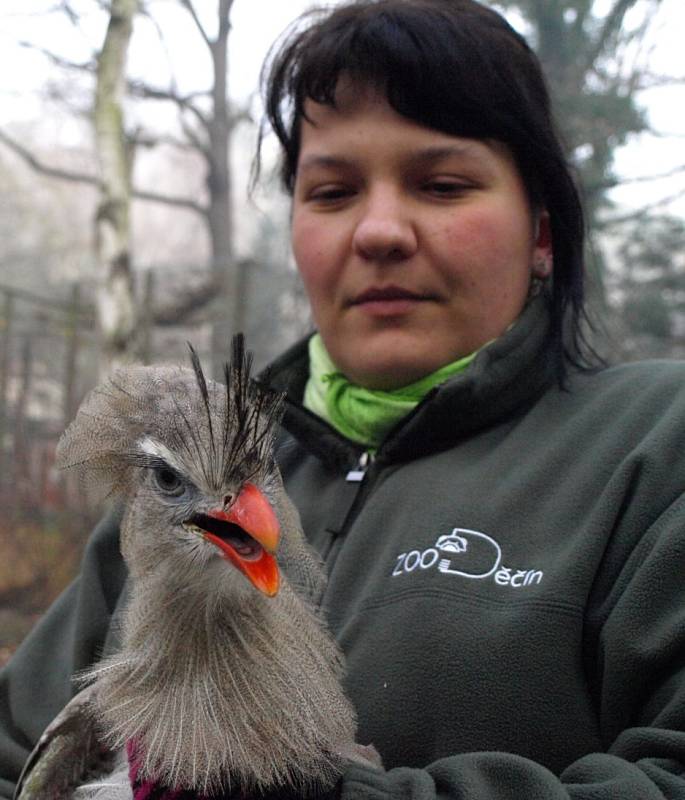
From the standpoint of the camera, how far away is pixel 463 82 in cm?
208

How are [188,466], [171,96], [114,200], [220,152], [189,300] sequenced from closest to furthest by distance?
[188,466], [114,200], [189,300], [171,96], [220,152]

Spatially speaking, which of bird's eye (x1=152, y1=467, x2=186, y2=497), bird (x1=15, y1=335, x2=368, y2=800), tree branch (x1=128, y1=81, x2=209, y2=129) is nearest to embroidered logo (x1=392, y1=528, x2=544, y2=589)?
bird (x1=15, y1=335, x2=368, y2=800)

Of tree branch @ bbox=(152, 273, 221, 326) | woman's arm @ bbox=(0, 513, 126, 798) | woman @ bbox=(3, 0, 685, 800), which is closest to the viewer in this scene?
woman @ bbox=(3, 0, 685, 800)

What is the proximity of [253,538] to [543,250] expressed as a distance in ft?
3.80

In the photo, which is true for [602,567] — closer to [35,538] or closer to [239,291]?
[239,291]

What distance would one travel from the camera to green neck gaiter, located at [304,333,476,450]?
2148 millimetres

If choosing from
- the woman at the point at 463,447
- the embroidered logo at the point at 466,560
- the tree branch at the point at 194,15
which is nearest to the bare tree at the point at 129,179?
the tree branch at the point at 194,15

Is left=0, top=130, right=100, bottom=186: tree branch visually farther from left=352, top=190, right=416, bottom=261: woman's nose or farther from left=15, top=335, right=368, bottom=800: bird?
left=15, top=335, right=368, bottom=800: bird

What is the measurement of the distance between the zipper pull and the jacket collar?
0.02m

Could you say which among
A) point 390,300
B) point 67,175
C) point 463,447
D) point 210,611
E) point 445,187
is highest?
point 67,175

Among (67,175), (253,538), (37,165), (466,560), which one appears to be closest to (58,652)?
(253,538)

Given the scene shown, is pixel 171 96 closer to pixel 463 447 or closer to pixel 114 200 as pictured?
pixel 114 200

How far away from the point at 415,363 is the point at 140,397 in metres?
0.64

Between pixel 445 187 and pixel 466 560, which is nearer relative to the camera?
pixel 466 560
